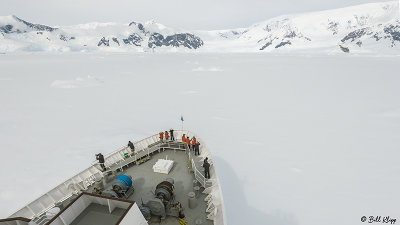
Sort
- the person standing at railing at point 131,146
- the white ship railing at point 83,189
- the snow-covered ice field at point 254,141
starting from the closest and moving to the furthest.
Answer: the white ship railing at point 83,189
the person standing at railing at point 131,146
the snow-covered ice field at point 254,141

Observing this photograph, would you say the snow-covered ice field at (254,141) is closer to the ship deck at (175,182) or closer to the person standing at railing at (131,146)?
the ship deck at (175,182)

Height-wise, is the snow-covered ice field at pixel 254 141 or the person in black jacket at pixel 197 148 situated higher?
the person in black jacket at pixel 197 148

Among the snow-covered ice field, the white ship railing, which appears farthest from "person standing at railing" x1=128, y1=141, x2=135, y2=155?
the snow-covered ice field

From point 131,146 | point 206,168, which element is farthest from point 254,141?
point 131,146

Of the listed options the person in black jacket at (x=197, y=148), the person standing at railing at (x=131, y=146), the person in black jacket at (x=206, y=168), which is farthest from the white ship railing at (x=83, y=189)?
the person standing at railing at (x=131, y=146)

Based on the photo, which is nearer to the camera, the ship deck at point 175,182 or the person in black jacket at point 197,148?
the ship deck at point 175,182

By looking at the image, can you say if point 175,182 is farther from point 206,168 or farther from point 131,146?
point 131,146

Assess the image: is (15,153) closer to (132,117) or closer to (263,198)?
(132,117)

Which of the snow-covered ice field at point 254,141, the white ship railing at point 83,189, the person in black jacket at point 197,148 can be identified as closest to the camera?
the white ship railing at point 83,189

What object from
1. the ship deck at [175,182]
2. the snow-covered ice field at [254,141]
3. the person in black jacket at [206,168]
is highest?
the person in black jacket at [206,168]

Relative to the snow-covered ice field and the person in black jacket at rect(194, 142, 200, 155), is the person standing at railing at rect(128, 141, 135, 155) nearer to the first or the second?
the person in black jacket at rect(194, 142, 200, 155)
